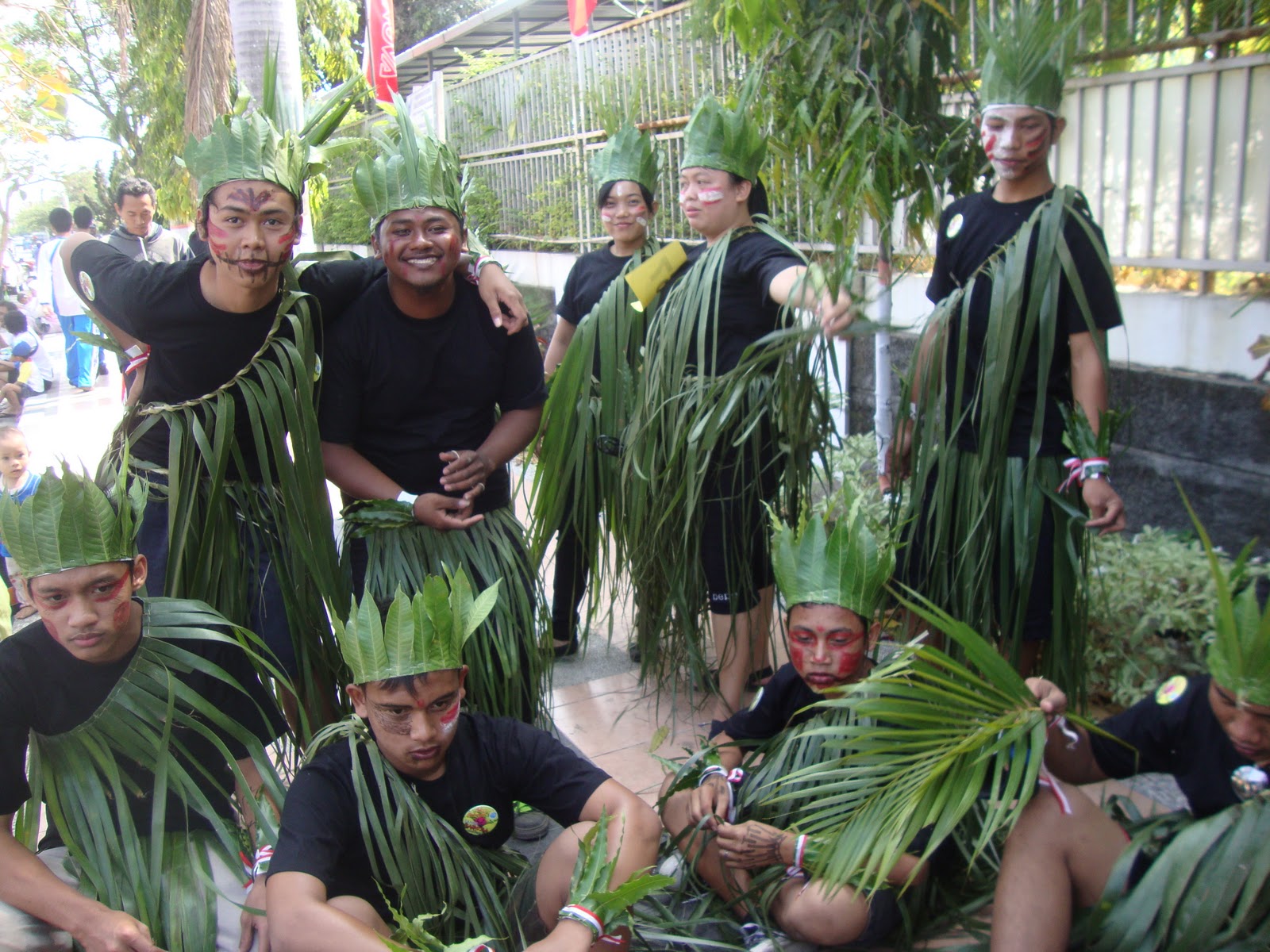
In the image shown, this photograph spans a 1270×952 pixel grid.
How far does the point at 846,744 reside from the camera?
1688mm

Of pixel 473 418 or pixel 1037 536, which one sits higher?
pixel 473 418

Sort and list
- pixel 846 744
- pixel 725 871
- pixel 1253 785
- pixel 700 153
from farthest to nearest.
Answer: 1. pixel 700 153
2. pixel 725 871
3. pixel 846 744
4. pixel 1253 785

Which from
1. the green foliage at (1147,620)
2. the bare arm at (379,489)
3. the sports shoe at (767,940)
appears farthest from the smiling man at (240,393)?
the green foliage at (1147,620)

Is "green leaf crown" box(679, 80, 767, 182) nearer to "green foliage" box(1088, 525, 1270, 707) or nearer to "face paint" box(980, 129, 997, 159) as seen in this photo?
"face paint" box(980, 129, 997, 159)

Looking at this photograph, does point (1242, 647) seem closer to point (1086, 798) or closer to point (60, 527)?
point (1086, 798)

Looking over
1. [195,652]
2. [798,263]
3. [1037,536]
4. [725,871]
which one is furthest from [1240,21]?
[195,652]

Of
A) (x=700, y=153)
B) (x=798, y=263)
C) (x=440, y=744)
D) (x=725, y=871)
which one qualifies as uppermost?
(x=700, y=153)

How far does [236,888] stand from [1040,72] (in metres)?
2.17


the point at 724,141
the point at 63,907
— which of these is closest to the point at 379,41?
the point at 724,141

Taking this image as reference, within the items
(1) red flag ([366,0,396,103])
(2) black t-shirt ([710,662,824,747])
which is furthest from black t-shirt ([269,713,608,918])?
(1) red flag ([366,0,396,103])

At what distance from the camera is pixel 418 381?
236 centimetres

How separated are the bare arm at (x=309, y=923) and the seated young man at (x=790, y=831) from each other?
2.13 feet

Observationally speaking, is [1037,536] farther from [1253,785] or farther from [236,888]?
[236,888]

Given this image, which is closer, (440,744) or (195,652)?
(440,744)
